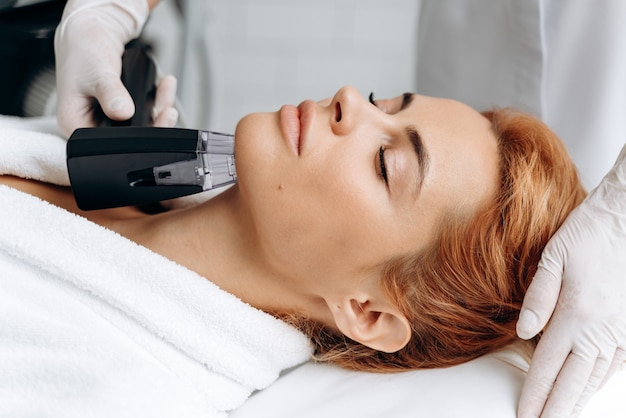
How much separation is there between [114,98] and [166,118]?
0.73ft

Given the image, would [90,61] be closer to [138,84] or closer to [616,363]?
[138,84]

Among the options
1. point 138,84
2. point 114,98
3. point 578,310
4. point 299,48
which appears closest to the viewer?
point 578,310

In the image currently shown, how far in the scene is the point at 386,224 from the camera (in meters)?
1.12

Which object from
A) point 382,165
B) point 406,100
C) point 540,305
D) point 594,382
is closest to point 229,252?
point 382,165

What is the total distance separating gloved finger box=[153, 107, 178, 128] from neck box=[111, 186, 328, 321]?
0.33m

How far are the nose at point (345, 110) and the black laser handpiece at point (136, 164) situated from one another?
0.24 m

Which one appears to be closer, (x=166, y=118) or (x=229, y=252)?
(x=229, y=252)

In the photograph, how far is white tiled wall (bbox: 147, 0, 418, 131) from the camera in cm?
296

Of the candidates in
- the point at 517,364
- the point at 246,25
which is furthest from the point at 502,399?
the point at 246,25

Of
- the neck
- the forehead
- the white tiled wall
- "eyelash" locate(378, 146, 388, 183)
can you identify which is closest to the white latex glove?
the forehead

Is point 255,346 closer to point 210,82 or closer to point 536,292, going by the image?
point 536,292

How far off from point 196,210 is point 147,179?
0.12 metres

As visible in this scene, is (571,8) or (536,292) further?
(571,8)

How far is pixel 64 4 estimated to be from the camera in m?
1.62
